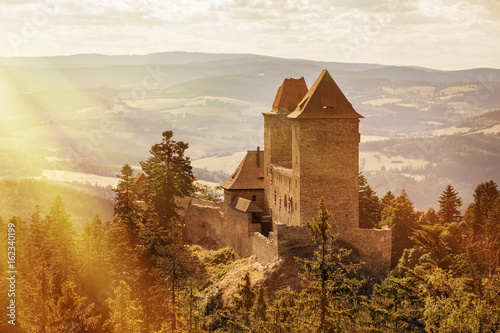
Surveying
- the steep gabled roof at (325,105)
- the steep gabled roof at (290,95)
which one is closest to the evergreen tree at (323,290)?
the steep gabled roof at (325,105)

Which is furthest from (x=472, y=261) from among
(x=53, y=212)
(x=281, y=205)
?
(x=53, y=212)

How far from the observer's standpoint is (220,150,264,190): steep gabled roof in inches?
2344

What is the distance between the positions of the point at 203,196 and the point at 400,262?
1501 inches

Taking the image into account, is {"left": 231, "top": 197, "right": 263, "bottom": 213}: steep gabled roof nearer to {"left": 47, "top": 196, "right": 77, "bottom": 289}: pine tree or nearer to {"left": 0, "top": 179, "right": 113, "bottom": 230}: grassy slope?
{"left": 47, "top": 196, "right": 77, "bottom": 289}: pine tree

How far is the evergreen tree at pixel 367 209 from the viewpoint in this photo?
56.5 meters

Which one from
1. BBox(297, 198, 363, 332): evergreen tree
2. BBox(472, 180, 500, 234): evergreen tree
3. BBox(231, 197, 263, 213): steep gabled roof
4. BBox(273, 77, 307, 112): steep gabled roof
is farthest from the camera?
BBox(273, 77, 307, 112): steep gabled roof

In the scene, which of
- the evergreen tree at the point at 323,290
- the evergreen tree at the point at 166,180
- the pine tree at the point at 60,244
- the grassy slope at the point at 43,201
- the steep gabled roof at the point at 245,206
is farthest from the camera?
the grassy slope at the point at 43,201

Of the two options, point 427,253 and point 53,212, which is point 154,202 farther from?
point 427,253

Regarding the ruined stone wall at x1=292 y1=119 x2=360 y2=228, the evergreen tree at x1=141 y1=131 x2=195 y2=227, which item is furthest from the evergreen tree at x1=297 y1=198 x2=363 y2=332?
the evergreen tree at x1=141 y1=131 x2=195 y2=227

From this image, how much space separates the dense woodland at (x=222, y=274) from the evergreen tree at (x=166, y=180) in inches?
4.1

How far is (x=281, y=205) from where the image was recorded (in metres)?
55.0

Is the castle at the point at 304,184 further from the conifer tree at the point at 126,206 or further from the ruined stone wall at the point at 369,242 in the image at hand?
the conifer tree at the point at 126,206

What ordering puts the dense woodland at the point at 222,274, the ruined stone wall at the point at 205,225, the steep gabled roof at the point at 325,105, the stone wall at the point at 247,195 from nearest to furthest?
1. the dense woodland at the point at 222,274
2. the steep gabled roof at the point at 325,105
3. the stone wall at the point at 247,195
4. the ruined stone wall at the point at 205,225

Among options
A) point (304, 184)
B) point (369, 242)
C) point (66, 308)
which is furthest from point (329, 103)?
point (66, 308)
